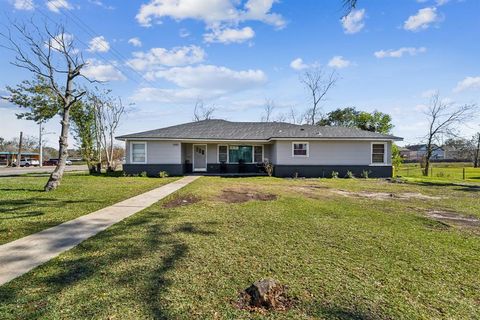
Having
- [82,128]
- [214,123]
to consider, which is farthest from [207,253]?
[82,128]

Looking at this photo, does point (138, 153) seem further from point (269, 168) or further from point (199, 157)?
point (269, 168)

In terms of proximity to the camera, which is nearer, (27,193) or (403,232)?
(403,232)

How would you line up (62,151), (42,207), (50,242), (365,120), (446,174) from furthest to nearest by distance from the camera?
(365,120), (446,174), (62,151), (42,207), (50,242)

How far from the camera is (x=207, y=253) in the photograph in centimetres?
432

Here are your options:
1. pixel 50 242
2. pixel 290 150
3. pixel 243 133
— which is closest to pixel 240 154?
pixel 243 133

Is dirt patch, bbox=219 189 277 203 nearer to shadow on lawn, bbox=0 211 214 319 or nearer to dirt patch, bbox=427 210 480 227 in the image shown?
shadow on lawn, bbox=0 211 214 319

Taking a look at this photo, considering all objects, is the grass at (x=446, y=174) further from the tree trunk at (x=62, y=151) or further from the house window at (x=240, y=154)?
the tree trunk at (x=62, y=151)

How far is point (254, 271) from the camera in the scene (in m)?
3.68

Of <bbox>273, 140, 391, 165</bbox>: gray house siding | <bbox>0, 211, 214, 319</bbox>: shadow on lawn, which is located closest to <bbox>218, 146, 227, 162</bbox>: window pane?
<bbox>273, 140, 391, 165</bbox>: gray house siding

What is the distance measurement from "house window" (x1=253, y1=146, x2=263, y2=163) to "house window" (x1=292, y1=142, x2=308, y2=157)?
2.96m

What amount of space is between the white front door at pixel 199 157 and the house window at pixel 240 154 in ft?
6.13

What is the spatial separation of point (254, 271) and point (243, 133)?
58.1 ft

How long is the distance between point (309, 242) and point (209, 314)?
8.79 ft

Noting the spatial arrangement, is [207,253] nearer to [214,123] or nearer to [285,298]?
[285,298]
